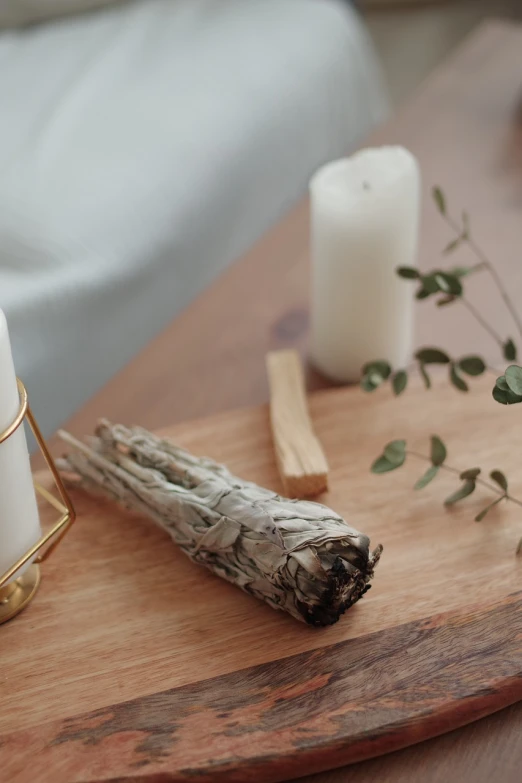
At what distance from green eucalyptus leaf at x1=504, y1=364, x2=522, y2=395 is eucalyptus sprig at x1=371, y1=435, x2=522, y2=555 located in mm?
94

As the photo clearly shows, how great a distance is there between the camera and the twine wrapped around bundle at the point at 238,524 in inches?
18.1

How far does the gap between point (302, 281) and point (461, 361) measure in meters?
0.24

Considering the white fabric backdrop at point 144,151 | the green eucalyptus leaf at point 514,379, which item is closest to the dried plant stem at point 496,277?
the green eucalyptus leaf at point 514,379

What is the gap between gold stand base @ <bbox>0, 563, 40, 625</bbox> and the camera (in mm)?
525

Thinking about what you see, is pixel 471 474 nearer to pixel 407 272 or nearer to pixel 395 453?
pixel 395 453

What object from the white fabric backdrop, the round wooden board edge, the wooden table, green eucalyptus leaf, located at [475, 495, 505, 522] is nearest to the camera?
the round wooden board edge

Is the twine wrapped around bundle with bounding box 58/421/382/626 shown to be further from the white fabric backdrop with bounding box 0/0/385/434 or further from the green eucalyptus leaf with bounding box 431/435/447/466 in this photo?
the white fabric backdrop with bounding box 0/0/385/434

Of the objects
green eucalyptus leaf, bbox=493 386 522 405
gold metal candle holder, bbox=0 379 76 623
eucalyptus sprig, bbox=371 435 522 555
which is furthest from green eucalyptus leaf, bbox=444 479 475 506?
gold metal candle holder, bbox=0 379 76 623

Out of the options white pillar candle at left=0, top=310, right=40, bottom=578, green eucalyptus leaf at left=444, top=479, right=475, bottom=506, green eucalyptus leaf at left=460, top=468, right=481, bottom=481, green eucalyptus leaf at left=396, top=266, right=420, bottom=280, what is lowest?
green eucalyptus leaf at left=444, top=479, right=475, bottom=506

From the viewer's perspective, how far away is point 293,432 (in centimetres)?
62

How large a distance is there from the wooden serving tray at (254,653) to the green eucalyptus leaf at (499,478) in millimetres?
24

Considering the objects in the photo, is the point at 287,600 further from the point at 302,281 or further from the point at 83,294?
the point at 83,294

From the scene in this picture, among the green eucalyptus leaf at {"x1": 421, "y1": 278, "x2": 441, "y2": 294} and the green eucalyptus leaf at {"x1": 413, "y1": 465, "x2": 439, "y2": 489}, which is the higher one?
the green eucalyptus leaf at {"x1": 421, "y1": 278, "x2": 441, "y2": 294}

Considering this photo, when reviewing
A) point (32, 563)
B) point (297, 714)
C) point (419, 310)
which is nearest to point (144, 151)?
point (419, 310)
